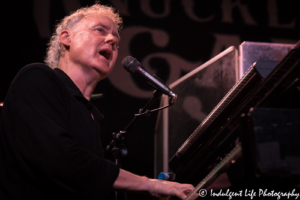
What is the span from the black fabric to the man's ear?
2.60 feet

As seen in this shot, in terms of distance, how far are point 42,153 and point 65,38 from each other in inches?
47.6

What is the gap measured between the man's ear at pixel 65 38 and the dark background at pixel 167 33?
1.41 m

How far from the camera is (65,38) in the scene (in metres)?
1.99

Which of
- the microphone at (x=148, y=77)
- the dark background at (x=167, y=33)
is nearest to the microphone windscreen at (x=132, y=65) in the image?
the microphone at (x=148, y=77)

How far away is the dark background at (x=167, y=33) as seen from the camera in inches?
137

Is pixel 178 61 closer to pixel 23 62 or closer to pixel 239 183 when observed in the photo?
pixel 23 62

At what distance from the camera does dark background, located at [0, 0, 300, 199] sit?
3479 mm

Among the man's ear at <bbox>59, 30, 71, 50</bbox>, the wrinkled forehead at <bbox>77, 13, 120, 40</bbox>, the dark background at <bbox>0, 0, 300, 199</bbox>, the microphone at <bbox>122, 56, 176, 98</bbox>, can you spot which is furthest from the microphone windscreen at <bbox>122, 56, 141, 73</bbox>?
the dark background at <bbox>0, 0, 300, 199</bbox>

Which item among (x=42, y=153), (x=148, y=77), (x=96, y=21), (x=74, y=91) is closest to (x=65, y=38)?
(x=96, y=21)

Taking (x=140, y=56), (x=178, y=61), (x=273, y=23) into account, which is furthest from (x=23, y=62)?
(x=273, y=23)

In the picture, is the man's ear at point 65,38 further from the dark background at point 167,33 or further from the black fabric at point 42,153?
the dark background at point 167,33

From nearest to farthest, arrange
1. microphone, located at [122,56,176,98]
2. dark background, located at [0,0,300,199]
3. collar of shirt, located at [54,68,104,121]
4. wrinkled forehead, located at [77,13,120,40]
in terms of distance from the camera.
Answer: collar of shirt, located at [54,68,104,121] → microphone, located at [122,56,176,98] → wrinkled forehead, located at [77,13,120,40] → dark background, located at [0,0,300,199]

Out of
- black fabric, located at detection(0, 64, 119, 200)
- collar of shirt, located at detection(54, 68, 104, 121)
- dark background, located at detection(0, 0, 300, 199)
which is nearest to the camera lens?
black fabric, located at detection(0, 64, 119, 200)

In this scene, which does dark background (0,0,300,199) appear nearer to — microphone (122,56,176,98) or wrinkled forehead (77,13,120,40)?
wrinkled forehead (77,13,120,40)
